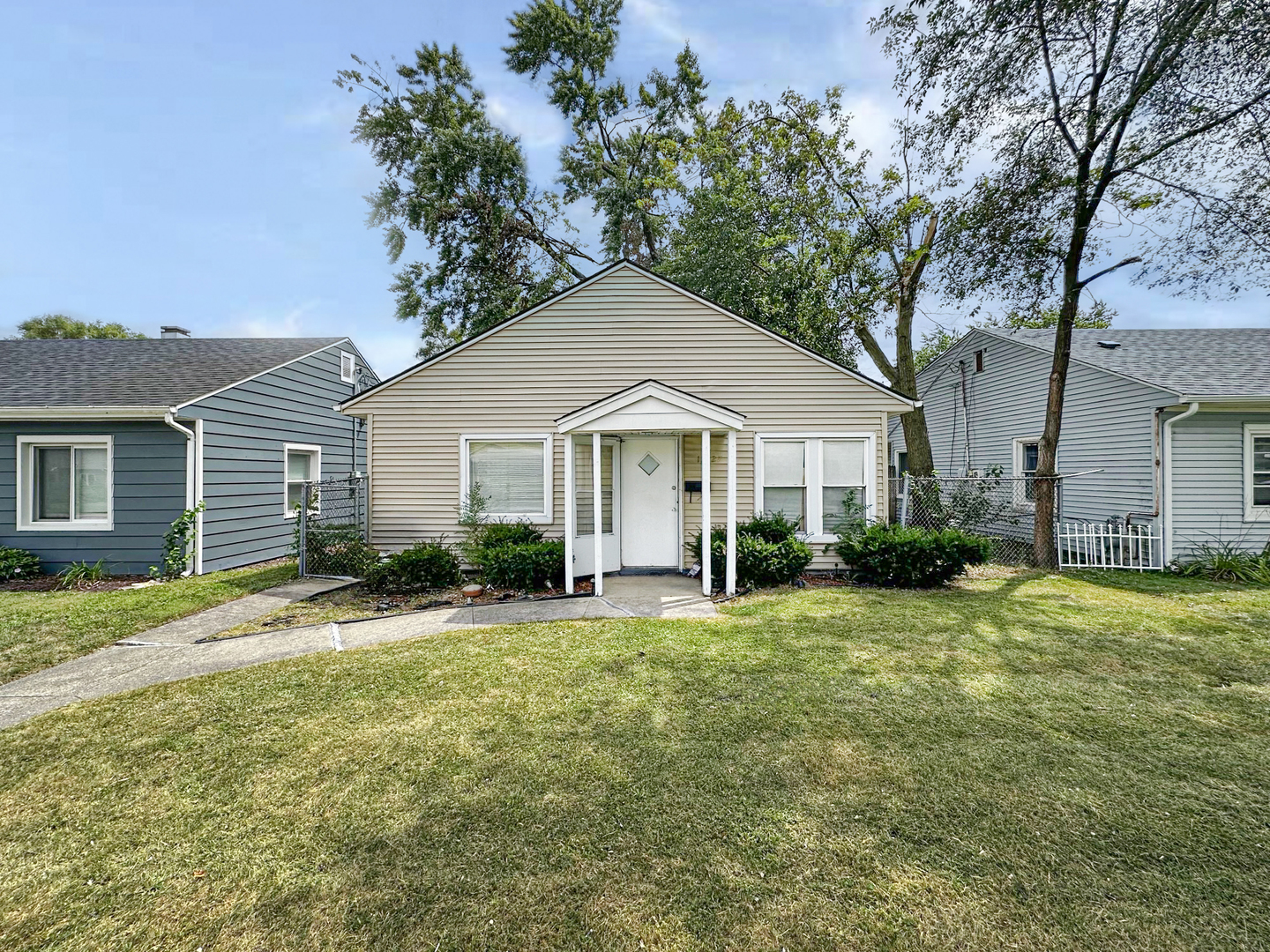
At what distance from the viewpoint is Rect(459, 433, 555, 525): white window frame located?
9016 mm

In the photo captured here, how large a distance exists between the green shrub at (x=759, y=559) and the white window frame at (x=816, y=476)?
93 cm

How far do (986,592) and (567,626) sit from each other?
5.92 metres

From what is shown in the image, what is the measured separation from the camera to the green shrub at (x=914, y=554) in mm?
7773

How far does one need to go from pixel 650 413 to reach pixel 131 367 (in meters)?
10.2

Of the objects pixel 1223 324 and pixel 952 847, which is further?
pixel 1223 324

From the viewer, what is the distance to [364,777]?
2.96 meters

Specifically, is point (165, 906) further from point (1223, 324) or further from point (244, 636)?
point (1223, 324)

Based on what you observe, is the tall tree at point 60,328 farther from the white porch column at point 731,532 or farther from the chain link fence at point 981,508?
the chain link fence at point 981,508

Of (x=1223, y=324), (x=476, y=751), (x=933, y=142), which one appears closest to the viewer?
(x=476, y=751)

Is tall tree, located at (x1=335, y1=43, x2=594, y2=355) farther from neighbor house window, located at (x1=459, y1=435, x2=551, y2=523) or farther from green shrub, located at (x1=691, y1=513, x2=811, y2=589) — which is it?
green shrub, located at (x1=691, y1=513, x2=811, y2=589)

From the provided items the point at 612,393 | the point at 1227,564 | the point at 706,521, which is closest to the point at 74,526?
the point at 612,393

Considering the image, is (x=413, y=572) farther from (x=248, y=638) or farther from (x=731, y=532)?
(x=731, y=532)

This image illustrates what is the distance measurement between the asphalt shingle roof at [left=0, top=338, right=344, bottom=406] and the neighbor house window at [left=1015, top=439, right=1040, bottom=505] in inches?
653

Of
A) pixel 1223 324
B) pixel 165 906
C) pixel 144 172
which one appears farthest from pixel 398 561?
pixel 1223 324
